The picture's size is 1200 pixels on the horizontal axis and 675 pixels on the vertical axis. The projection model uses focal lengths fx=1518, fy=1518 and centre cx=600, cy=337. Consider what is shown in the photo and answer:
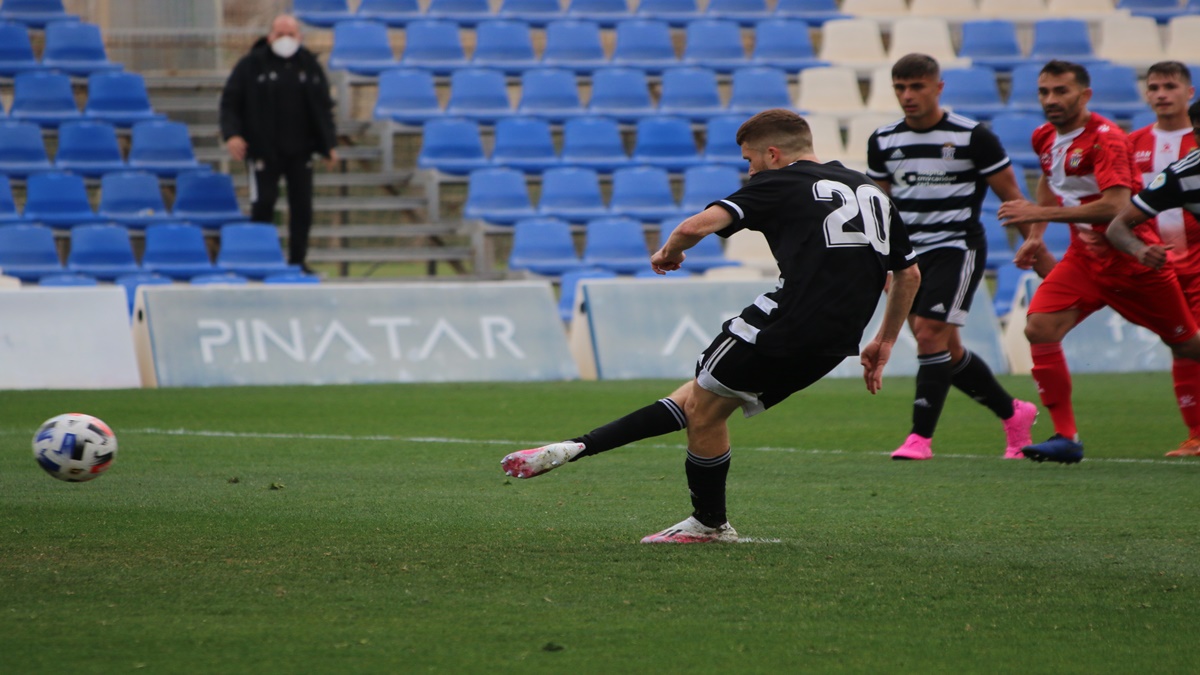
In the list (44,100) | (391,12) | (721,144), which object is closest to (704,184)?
(721,144)

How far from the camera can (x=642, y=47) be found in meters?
20.0

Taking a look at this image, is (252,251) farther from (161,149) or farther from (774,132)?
(774,132)

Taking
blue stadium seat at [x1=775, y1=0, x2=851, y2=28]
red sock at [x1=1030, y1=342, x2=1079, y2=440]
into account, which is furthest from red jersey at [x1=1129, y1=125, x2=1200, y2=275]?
blue stadium seat at [x1=775, y1=0, x2=851, y2=28]

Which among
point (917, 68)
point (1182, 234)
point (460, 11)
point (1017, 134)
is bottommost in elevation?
point (1017, 134)

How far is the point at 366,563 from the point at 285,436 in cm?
448

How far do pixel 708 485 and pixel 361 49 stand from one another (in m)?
14.8

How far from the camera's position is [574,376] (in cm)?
1368

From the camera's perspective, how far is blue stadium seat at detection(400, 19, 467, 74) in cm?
1931

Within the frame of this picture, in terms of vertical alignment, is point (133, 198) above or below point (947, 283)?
below

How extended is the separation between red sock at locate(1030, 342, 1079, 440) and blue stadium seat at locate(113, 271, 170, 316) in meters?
8.32

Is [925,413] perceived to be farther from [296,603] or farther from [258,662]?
[258,662]

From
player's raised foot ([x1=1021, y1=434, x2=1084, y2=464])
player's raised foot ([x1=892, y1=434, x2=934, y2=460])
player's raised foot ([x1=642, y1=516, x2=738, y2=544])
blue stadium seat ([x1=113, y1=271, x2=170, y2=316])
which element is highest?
player's raised foot ([x1=642, y1=516, x2=738, y2=544])

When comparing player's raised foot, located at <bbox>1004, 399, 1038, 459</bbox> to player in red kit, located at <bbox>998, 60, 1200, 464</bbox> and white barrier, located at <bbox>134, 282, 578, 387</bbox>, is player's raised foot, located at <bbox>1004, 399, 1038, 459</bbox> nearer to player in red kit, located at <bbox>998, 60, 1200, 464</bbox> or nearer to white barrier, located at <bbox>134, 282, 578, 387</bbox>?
player in red kit, located at <bbox>998, 60, 1200, 464</bbox>

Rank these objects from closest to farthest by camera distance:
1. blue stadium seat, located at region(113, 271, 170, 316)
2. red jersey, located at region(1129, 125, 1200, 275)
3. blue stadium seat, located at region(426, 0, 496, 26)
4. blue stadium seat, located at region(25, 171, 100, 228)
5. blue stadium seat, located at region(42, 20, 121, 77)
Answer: red jersey, located at region(1129, 125, 1200, 275) → blue stadium seat, located at region(113, 271, 170, 316) → blue stadium seat, located at region(25, 171, 100, 228) → blue stadium seat, located at region(42, 20, 121, 77) → blue stadium seat, located at region(426, 0, 496, 26)
